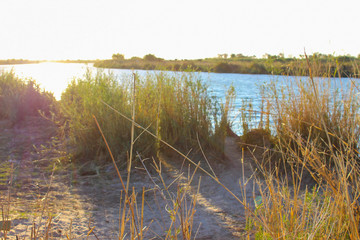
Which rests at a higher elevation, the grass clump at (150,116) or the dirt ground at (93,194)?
the grass clump at (150,116)

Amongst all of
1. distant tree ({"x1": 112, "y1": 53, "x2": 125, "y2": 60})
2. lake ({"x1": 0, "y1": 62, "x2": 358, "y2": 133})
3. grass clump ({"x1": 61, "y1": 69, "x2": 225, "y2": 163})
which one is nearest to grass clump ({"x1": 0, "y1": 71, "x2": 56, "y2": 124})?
lake ({"x1": 0, "y1": 62, "x2": 358, "y2": 133})

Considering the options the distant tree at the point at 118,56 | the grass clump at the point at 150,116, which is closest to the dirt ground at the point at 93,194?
the grass clump at the point at 150,116

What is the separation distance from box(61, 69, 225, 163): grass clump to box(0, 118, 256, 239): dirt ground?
12.1 inches

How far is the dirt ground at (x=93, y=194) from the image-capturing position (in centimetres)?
270

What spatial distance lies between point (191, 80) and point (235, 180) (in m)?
1.75

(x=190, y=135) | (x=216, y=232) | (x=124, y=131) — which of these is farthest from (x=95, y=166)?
(x=216, y=232)

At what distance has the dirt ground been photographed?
8.86 feet

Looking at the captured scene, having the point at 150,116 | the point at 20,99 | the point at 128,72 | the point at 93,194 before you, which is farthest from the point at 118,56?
the point at 93,194

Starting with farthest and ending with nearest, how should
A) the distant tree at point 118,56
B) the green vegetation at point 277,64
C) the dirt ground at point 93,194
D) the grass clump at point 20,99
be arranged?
1. the grass clump at point 20,99
2. the distant tree at point 118,56
3. the green vegetation at point 277,64
4. the dirt ground at point 93,194

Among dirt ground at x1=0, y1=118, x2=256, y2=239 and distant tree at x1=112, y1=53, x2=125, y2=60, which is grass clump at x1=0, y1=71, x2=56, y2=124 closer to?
dirt ground at x1=0, y1=118, x2=256, y2=239

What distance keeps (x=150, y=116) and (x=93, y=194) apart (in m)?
1.54

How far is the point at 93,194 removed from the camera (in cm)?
368

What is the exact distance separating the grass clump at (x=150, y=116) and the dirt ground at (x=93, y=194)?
0.31 m

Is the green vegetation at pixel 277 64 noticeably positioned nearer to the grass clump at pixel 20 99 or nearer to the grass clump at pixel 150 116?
the grass clump at pixel 150 116
